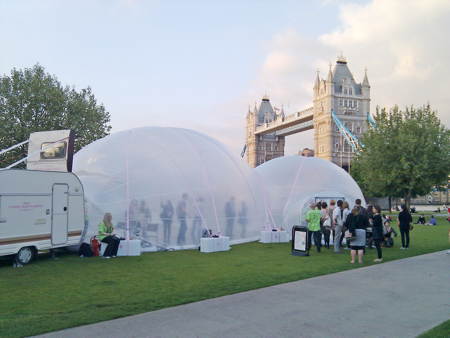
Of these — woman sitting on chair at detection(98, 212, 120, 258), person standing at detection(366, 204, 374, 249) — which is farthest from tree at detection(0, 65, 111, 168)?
person standing at detection(366, 204, 374, 249)

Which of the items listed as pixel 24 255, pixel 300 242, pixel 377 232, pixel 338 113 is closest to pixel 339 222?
pixel 377 232

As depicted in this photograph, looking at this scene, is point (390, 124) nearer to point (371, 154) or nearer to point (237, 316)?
point (371, 154)

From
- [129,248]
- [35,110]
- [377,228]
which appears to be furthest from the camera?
[35,110]

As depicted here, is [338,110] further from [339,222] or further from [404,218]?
[339,222]

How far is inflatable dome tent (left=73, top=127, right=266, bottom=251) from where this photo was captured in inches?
537

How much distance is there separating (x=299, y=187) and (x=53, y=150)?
10.9 m

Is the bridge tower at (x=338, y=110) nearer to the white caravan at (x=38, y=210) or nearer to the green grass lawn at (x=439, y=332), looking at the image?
the white caravan at (x=38, y=210)

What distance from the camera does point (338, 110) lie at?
93.1 m

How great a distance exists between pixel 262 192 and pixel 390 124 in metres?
27.7

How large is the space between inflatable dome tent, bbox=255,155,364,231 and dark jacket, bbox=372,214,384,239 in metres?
4.70

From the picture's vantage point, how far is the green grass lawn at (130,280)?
21.0 ft

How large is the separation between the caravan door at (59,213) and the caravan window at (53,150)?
2.23 meters

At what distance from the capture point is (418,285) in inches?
336

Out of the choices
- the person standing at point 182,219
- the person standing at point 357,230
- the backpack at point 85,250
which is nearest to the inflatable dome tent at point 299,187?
the person standing at point 182,219
